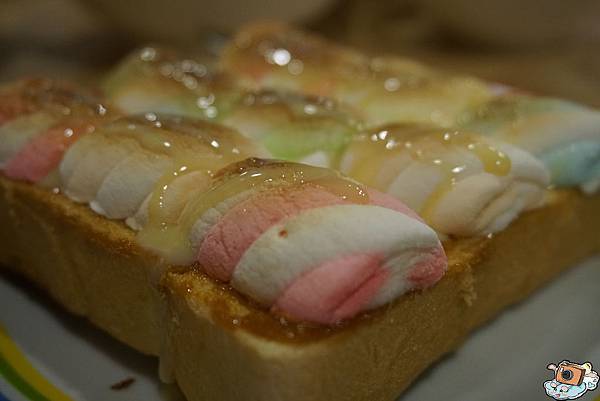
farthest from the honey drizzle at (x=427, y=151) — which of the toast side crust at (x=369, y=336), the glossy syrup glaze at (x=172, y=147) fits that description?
the glossy syrup glaze at (x=172, y=147)

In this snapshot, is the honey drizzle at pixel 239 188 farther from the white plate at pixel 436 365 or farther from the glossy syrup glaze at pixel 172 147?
the white plate at pixel 436 365

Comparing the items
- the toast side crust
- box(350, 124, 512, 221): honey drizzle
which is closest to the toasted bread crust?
the toast side crust

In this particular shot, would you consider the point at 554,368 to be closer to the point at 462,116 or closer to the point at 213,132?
the point at 462,116

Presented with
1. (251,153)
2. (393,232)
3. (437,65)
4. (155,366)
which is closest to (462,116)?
(251,153)

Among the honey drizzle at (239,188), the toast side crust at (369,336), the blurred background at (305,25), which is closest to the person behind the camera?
the toast side crust at (369,336)

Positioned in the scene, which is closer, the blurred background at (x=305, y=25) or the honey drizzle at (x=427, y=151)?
the honey drizzle at (x=427, y=151)

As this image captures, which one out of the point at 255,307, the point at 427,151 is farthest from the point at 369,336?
the point at 427,151

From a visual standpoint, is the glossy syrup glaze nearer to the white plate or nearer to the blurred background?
the white plate

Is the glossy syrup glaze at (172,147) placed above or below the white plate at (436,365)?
above
